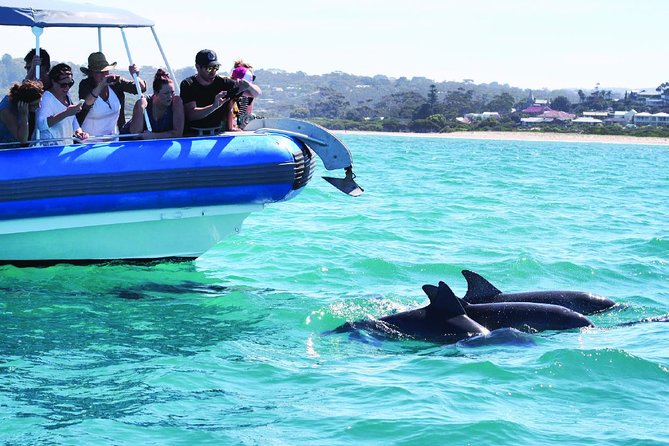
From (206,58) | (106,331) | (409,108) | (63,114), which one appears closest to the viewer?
(106,331)

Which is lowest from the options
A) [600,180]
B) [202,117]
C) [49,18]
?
[600,180]

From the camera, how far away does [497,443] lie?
21.5 feet

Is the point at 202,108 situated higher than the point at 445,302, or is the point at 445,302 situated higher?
the point at 202,108

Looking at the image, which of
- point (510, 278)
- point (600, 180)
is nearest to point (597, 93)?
point (600, 180)

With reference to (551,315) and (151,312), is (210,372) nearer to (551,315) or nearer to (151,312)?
(151,312)

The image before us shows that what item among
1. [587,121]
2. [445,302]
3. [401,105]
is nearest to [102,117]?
[445,302]

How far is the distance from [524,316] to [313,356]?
195cm

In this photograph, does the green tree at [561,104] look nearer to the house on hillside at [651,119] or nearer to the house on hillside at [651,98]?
the house on hillside at [651,98]

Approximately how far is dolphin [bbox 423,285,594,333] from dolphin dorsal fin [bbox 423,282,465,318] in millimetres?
267

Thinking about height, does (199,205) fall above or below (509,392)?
above

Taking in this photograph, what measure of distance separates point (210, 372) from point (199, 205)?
10.0 ft

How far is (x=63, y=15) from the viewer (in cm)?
1088

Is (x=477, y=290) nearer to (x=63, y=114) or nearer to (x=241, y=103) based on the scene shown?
(x=241, y=103)

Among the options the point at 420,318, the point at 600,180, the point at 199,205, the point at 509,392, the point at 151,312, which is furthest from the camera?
the point at 600,180
